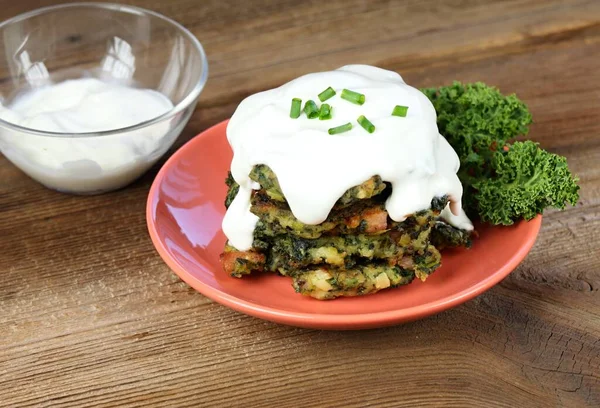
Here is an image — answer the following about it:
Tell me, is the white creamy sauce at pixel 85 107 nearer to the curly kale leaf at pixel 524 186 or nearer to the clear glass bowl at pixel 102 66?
the clear glass bowl at pixel 102 66

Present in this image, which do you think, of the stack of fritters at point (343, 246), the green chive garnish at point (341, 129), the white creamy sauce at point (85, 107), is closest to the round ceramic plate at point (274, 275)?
the stack of fritters at point (343, 246)

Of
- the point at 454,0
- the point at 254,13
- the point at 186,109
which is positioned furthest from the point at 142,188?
the point at 454,0

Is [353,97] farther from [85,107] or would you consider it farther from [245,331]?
[85,107]

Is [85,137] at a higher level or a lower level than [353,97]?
lower

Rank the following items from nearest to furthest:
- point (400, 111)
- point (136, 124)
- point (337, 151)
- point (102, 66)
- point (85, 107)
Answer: point (337, 151) < point (400, 111) < point (136, 124) < point (85, 107) < point (102, 66)

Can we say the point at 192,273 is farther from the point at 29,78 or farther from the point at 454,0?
the point at 454,0

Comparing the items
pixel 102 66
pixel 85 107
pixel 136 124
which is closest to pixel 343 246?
pixel 136 124

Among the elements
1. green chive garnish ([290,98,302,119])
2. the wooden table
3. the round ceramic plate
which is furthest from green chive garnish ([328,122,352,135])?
the wooden table
